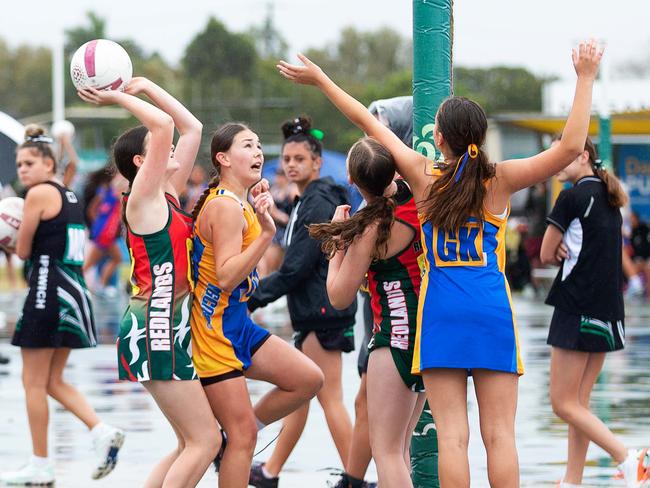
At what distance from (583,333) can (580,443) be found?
0.62 m

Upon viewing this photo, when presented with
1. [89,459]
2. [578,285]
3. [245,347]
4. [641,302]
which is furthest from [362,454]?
[641,302]

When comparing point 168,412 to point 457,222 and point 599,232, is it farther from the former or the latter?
point 599,232

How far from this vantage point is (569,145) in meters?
5.50

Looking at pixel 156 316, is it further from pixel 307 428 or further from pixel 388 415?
pixel 307 428

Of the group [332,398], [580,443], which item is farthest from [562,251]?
[332,398]

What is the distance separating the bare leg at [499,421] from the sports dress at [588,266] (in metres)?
2.00

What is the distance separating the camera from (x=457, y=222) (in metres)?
5.53

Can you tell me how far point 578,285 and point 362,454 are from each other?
64.8 inches

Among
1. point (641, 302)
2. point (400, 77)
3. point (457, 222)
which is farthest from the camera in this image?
point (400, 77)

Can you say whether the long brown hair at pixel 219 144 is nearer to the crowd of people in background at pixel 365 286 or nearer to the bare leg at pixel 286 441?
the crowd of people in background at pixel 365 286

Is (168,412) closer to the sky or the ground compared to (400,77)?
closer to the ground

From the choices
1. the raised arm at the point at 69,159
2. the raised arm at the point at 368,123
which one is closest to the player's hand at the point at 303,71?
the raised arm at the point at 368,123

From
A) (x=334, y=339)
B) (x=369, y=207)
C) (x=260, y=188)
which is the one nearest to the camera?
(x=369, y=207)

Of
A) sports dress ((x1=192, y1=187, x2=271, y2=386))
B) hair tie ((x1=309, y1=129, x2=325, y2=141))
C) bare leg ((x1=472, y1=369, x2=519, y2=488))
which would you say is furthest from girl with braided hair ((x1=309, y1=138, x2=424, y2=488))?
hair tie ((x1=309, y1=129, x2=325, y2=141))
